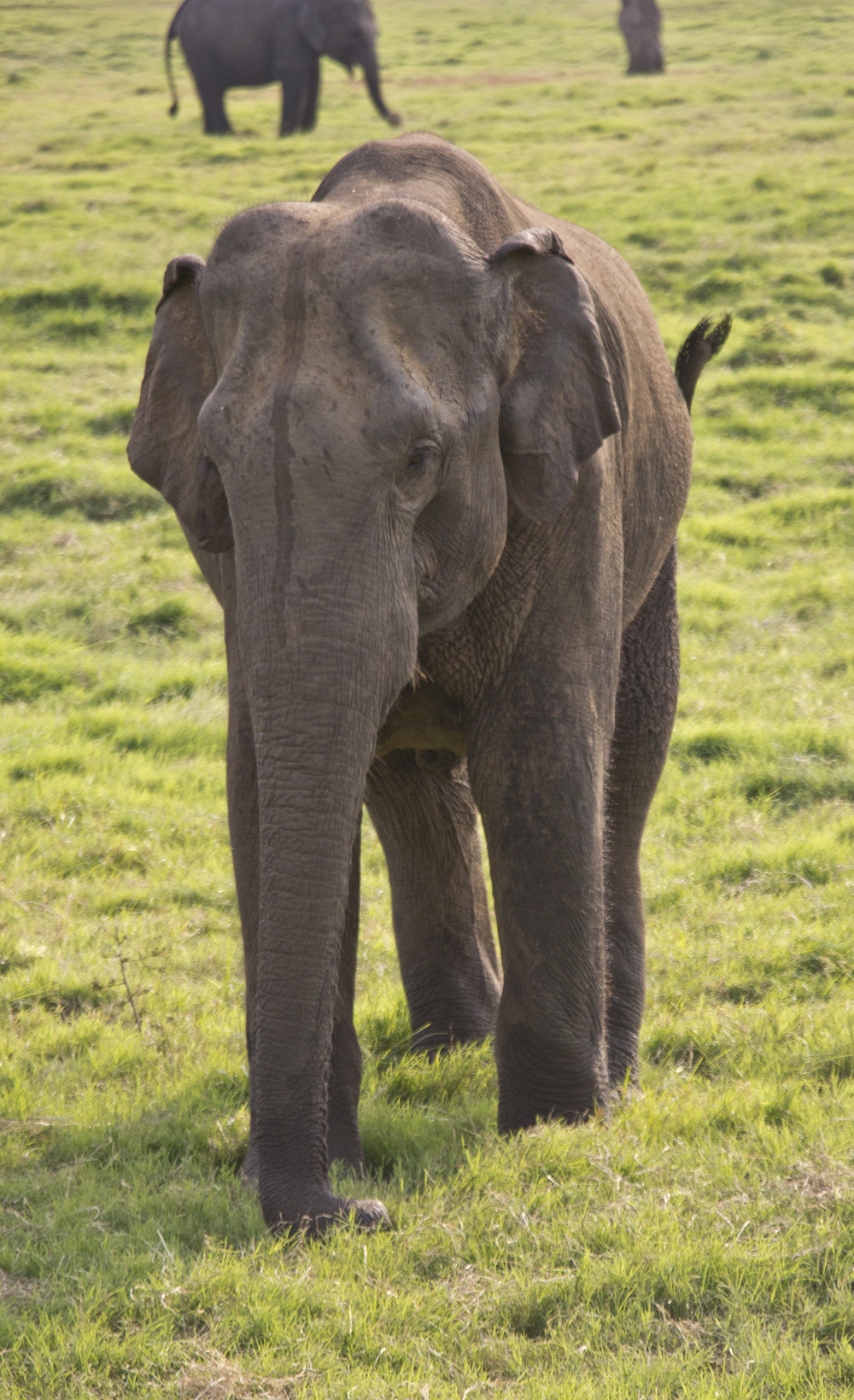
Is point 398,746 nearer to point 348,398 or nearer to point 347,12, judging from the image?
point 348,398

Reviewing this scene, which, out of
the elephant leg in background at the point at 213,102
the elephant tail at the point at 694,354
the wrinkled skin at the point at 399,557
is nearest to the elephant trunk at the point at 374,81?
the elephant leg in background at the point at 213,102

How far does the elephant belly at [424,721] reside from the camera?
14.7 feet

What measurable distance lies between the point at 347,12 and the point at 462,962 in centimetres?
2900

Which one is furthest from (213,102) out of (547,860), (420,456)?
(420,456)

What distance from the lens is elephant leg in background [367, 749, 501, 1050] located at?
557 centimetres

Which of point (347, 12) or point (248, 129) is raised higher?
point (347, 12)

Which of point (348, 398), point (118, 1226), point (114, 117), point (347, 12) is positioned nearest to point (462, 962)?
point (118, 1226)

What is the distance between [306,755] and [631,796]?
96.4 inches

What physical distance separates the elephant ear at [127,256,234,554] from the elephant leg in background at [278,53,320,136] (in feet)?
86.0

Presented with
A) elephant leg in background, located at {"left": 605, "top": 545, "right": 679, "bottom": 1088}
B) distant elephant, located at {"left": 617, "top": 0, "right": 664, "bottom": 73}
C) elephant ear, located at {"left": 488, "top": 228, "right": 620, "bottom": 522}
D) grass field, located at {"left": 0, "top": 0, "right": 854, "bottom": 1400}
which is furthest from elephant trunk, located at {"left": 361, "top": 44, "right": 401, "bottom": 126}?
elephant ear, located at {"left": 488, "top": 228, "right": 620, "bottom": 522}

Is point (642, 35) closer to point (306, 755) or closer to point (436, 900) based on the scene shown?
point (436, 900)

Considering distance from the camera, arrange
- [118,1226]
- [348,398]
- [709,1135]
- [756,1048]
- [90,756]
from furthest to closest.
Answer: [90,756]
[756,1048]
[709,1135]
[118,1226]
[348,398]

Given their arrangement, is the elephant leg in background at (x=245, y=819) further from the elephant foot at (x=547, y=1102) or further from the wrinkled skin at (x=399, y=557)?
the elephant foot at (x=547, y=1102)

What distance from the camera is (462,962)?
5738mm
